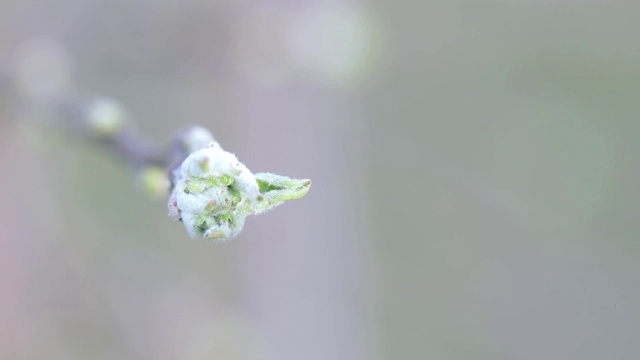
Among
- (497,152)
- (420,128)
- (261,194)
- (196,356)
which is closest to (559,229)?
(497,152)

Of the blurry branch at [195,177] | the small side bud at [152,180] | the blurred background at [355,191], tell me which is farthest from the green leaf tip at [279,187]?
the blurred background at [355,191]

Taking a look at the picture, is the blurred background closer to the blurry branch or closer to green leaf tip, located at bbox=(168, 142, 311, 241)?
the blurry branch

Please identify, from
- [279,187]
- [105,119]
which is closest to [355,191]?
[105,119]

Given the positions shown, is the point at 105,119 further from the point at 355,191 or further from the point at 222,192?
the point at 355,191

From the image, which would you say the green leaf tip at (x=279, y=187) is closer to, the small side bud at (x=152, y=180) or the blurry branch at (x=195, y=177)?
the blurry branch at (x=195, y=177)

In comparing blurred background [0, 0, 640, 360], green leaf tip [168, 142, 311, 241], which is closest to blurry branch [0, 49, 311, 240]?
green leaf tip [168, 142, 311, 241]

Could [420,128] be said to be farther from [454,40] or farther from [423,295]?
[423,295]
